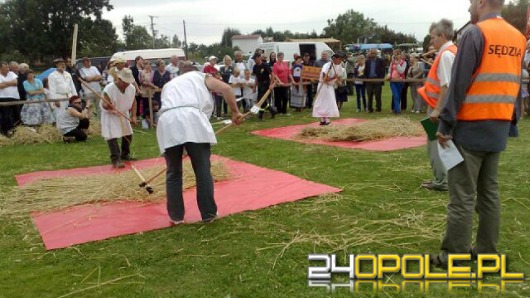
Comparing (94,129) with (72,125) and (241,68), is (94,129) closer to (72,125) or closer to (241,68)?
(72,125)

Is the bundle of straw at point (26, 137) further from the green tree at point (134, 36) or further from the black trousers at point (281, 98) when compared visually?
the green tree at point (134, 36)

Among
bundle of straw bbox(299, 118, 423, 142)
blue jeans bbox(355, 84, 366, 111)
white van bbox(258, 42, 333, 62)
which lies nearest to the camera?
bundle of straw bbox(299, 118, 423, 142)

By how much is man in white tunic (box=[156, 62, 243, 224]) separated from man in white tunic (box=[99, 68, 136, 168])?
2962 mm

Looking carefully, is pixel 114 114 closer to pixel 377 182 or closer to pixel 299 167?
pixel 299 167

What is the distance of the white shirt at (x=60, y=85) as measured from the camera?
11391 millimetres

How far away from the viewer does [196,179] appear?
4707 millimetres

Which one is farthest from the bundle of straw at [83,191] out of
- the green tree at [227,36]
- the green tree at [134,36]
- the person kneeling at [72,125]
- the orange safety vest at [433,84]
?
the green tree at [227,36]

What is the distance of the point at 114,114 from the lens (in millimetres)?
7684

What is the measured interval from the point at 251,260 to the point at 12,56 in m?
50.4

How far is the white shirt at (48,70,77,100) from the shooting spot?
11.4 metres

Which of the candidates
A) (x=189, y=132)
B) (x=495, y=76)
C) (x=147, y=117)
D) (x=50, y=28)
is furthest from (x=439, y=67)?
(x=50, y=28)

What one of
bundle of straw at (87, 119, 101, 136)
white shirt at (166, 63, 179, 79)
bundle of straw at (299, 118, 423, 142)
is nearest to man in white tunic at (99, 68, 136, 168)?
bundle of straw at (299, 118, 423, 142)

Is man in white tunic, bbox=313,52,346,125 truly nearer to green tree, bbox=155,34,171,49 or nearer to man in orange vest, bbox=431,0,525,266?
man in orange vest, bbox=431,0,525,266

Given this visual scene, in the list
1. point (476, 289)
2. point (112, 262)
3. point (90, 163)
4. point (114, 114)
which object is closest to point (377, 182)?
point (476, 289)
